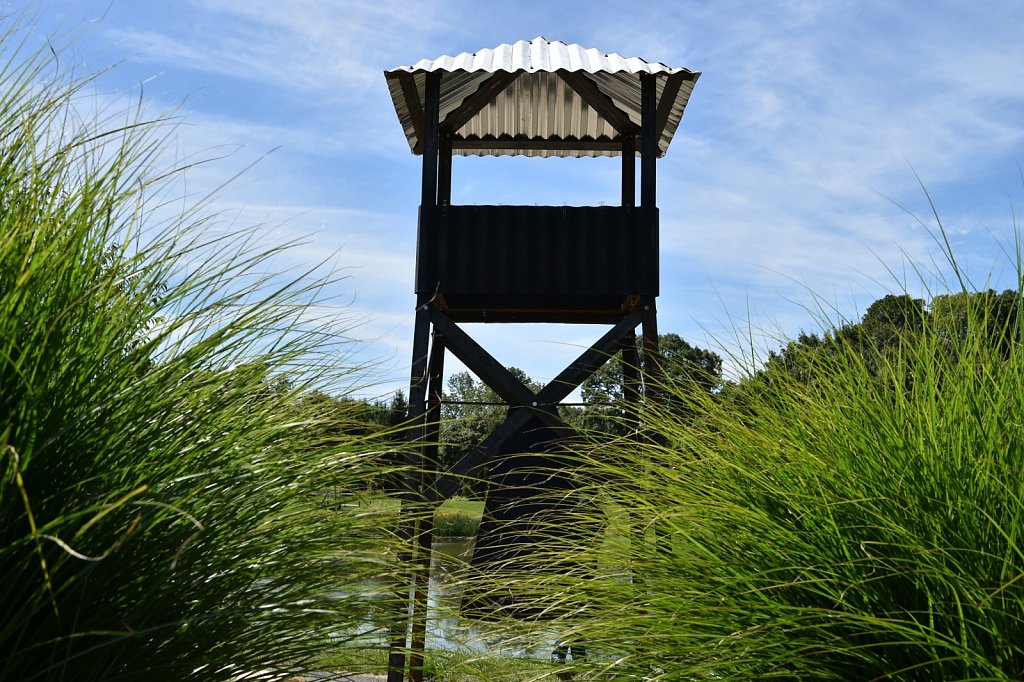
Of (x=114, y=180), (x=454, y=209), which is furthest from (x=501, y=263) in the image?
(x=114, y=180)

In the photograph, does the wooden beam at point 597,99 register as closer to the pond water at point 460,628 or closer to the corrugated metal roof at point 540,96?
the corrugated metal roof at point 540,96

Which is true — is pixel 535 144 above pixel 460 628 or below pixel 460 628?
above

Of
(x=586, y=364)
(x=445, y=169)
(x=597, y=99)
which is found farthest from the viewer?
(x=445, y=169)

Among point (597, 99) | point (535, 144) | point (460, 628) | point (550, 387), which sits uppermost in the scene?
point (535, 144)

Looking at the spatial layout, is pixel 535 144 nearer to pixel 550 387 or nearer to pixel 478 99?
pixel 478 99

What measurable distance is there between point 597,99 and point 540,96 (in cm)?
153

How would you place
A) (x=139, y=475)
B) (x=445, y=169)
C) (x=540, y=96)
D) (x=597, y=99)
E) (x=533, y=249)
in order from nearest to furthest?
(x=139, y=475) < (x=533, y=249) < (x=597, y=99) < (x=445, y=169) < (x=540, y=96)

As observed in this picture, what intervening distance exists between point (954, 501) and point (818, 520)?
1.27 ft

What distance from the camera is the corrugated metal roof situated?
738 centimetres

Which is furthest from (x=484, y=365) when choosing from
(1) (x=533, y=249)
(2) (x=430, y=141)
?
(2) (x=430, y=141)

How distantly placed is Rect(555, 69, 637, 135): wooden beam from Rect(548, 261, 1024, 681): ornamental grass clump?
4936mm

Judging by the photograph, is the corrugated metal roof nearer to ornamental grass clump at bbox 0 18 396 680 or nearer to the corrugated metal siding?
the corrugated metal siding

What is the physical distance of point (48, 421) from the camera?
1.95 m

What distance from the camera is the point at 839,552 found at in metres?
2.46
